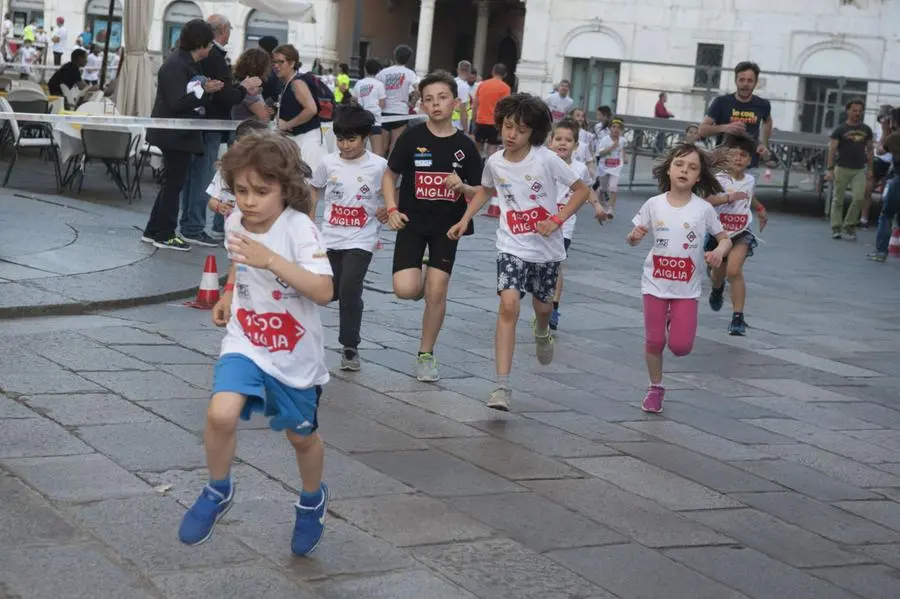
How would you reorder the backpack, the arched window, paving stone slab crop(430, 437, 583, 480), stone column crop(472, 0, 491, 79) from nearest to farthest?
paving stone slab crop(430, 437, 583, 480), the backpack, stone column crop(472, 0, 491, 79), the arched window

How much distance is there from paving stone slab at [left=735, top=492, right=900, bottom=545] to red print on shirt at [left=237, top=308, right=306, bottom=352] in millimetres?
2153

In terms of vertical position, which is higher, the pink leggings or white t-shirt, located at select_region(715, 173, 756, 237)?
white t-shirt, located at select_region(715, 173, 756, 237)

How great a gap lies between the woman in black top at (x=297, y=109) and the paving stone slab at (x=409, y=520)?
275 inches

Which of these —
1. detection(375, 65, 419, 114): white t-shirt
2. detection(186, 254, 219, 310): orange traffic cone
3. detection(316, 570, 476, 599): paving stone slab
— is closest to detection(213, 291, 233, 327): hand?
detection(316, 570, 476, 599): paving stone slab

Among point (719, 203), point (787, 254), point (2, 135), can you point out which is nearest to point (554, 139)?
point (719, 203)

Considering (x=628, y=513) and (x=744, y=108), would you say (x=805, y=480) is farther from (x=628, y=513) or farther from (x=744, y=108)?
(x=744, y=108)

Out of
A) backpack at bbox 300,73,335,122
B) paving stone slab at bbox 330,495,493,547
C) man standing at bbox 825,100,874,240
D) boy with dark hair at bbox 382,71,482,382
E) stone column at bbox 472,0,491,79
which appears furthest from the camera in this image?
stone column at bbox 472,0,491,79

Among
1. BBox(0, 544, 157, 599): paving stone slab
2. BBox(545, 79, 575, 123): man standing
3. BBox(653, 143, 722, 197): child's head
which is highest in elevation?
BBox(545, 79, 575, 123): man standing

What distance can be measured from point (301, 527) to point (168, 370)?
2.85 m

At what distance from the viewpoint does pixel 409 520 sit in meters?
4.83

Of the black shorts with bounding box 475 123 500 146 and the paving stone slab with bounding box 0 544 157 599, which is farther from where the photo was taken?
the black shorts with bounding box 475 123 500 146

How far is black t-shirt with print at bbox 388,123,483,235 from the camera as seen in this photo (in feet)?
24.1

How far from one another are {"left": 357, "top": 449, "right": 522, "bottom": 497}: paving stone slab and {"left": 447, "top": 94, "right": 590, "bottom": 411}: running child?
1424 mm

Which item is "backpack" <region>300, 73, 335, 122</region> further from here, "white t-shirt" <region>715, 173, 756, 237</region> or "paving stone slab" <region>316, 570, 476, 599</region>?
"paving stone slab" <region>316, 570, 476, 599</region>
